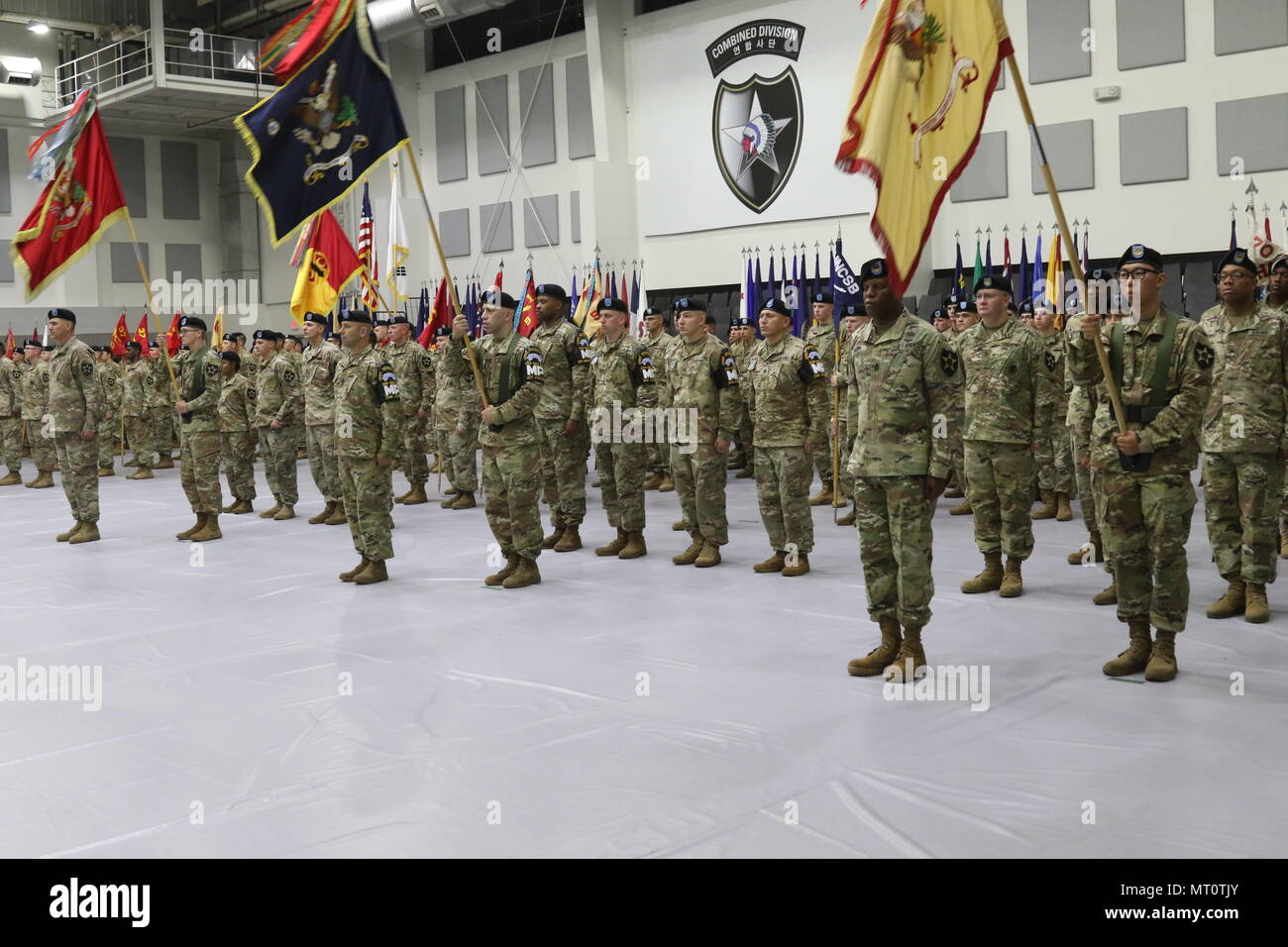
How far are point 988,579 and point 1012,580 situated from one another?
0.17m

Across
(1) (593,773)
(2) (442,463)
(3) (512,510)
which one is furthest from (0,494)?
(1) (593,773)

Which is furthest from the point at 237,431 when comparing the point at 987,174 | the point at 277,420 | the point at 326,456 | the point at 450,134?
the point at 450,134

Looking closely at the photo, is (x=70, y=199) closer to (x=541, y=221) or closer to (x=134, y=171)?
(x=541, y=221)

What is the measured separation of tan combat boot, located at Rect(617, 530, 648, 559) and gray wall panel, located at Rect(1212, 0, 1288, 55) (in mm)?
10202

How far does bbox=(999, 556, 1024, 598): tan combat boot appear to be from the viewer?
692 cm

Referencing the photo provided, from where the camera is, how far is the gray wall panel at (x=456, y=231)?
23.4 metres

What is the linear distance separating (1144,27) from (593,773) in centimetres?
1399

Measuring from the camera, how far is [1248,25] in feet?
46.2

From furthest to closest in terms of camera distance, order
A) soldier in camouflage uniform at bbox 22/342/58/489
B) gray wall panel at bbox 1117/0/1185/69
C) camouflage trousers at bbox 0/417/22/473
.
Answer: camouflage trousers at bbox 0/417/22/473 < soldier in camouflage uniform at bbox 22/342/58/489 < gray wall panel at bbox 1117/0/1185/69

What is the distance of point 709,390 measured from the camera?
8164 mm

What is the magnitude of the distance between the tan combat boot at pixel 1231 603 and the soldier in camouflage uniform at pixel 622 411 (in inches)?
150

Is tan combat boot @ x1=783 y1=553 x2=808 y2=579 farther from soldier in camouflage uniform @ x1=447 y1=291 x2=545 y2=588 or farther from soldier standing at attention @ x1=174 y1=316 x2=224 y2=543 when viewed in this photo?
soldier standing at attention @ x1=174 y1=316 x2=224 y2=543

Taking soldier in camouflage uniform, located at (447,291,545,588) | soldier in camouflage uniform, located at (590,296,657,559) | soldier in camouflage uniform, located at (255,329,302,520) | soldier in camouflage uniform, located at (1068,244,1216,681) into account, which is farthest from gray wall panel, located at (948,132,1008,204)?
soldier in camouflage uniform, located at (1068,244,1216,681)
